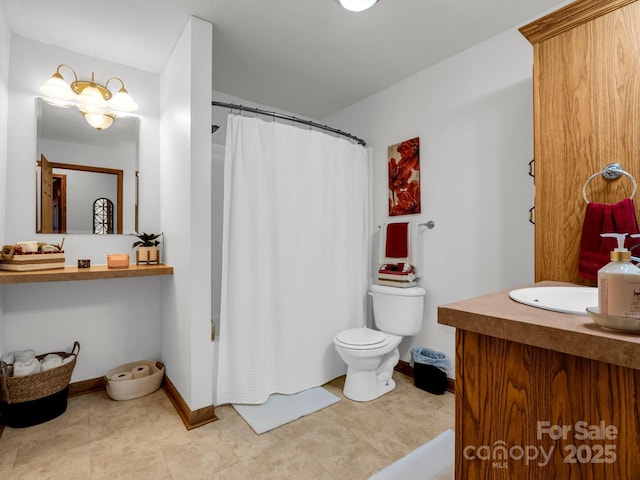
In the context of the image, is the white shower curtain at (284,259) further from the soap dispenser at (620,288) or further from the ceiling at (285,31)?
the soap dispenser at (620,288)

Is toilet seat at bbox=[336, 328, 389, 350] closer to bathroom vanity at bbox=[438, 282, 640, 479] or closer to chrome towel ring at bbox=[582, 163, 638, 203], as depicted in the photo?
bathroom vanity at bbox=[438, 282, 640, 479]

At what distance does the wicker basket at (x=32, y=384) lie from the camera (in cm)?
183

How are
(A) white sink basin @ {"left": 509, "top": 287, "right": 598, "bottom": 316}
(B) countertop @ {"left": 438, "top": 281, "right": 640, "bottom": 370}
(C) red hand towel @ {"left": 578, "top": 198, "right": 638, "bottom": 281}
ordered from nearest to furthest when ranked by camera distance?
(B) countertop @ {"left": 438, "top": 281, "right": 640, "bottom": 370}
(A) white sink basin @ {"left": 509, "top": 287, "right": 598, "bottom": 316}
(C) red hand towel @ {"left": 578, "top": 198, "right": 638, "bottom": 281}

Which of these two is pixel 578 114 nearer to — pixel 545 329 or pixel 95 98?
pixel 545 329

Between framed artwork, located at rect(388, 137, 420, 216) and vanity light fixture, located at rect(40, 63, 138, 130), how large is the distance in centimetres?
203

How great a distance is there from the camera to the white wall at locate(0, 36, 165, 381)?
2107mm

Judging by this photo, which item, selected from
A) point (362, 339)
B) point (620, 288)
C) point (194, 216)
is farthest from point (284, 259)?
point (620, 288)

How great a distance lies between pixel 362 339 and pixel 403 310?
1.30 ft

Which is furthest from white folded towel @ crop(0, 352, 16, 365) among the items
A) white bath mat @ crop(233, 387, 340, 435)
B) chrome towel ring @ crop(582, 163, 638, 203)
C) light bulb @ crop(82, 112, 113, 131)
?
chrome towel ring @ crop(582, 163, 638, 203)

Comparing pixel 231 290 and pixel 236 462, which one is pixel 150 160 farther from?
pixel 236 462

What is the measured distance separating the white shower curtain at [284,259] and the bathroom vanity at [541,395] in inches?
61.6

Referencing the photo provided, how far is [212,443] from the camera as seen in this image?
1751mm

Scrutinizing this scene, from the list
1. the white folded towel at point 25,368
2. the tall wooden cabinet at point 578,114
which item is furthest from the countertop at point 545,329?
the white folded towel at point 25,368

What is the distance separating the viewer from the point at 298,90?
115 inches
